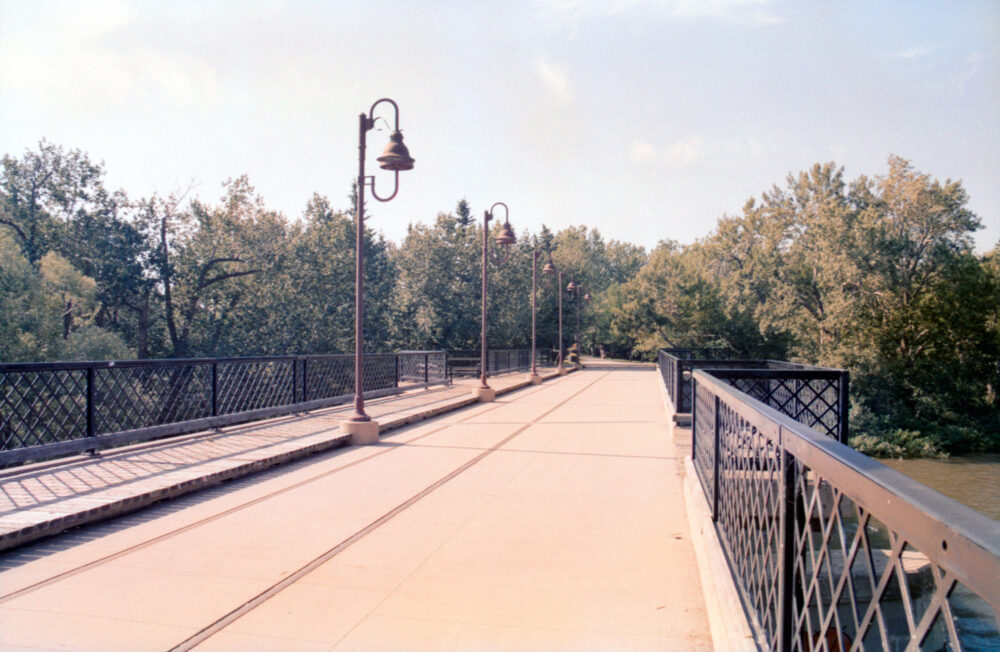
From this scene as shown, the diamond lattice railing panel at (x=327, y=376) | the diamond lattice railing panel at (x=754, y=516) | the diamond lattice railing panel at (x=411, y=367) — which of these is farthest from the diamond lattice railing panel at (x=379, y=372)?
the diamond lattice railing panel at (x=754, y=516)

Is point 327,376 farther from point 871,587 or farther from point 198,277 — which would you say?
point 198,277

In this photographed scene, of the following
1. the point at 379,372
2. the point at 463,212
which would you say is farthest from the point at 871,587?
the point at 463,212

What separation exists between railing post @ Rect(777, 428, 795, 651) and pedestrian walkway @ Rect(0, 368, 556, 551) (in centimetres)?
512

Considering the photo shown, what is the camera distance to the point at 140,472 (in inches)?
280

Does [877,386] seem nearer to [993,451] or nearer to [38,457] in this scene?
[993,451]

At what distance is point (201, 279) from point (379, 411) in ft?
90.0

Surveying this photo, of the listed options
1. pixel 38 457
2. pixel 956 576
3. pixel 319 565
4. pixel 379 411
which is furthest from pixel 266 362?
pixel 956 576

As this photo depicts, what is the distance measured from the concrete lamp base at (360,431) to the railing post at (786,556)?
27.8 feet

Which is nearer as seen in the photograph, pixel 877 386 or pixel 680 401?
pixel 680 401

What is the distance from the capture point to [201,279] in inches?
1453

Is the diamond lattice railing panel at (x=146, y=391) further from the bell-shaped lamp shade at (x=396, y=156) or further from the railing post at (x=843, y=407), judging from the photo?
the railing post at (x=843, y=407)

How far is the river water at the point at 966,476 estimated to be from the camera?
23859 millimetres

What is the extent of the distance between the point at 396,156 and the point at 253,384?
4662 mm

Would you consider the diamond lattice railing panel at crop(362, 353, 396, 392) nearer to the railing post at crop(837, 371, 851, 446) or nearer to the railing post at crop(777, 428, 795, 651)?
the railing post at crop(837, 371, 851, 446)
